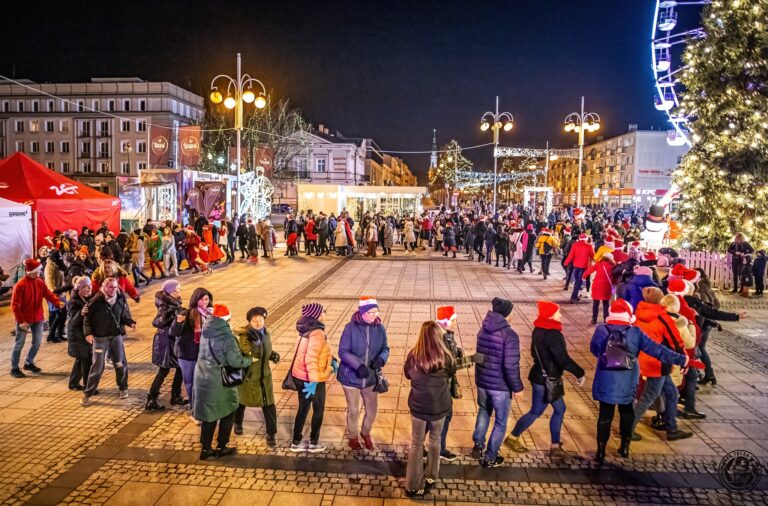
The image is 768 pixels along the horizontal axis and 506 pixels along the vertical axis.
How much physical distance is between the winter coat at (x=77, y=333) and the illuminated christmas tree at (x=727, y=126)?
15.7m

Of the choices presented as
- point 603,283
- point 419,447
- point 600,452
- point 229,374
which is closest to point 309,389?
point 229,374

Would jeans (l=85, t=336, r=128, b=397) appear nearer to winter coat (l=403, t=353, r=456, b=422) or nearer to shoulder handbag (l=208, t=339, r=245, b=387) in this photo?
shoulder handbag (l=208, t=339, r=245, b=387)

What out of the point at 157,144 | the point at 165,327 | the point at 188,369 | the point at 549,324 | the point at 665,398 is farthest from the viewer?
the point at 157,144

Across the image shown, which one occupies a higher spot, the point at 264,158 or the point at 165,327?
the point at 264,158

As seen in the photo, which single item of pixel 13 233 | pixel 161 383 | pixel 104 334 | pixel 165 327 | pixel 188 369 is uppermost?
pixel 13 233

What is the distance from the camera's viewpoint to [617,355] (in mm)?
4938

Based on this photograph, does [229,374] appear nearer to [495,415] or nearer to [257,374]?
[257,374]

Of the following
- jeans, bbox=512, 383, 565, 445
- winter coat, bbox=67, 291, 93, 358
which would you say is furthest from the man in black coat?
jeans, bbox=512, 383, 565, 445

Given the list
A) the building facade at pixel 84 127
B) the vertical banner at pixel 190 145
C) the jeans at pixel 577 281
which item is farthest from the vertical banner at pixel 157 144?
the building facade at pixel 84 127

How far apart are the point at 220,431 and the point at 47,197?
13528 mm

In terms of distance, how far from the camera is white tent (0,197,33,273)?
42.5 feet

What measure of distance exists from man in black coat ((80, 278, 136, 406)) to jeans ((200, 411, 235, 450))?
6.82 feet

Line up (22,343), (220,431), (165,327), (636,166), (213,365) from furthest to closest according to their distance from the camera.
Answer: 1. (636,166)
2. (22,343)
3. (165,327)
4. (220,431)
5. (213,365)

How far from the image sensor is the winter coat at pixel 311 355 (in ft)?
16.6
